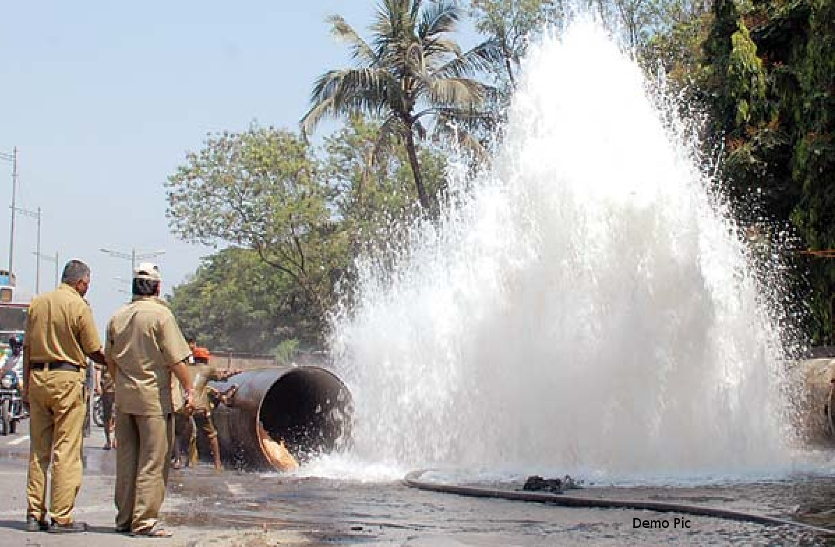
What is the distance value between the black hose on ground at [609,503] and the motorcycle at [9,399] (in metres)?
12.0

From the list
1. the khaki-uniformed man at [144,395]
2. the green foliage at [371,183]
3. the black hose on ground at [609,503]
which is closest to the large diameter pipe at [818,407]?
the black hose on ground at [609,503]

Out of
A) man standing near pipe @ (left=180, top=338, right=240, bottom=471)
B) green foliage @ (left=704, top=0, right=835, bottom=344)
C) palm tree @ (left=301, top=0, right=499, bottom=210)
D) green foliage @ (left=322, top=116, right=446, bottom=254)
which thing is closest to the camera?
man standing near pipe @ (left=180, top=338, right=240, bottom=471)

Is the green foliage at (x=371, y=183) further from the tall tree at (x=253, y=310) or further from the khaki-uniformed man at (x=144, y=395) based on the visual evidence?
the khaki-uniformed man at (x=144, y=395)

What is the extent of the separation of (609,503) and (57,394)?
4.53 meters

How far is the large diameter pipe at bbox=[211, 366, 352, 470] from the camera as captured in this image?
1564cm

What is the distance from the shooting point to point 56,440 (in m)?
8.52

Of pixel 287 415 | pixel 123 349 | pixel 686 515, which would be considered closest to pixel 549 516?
pixel 686 515

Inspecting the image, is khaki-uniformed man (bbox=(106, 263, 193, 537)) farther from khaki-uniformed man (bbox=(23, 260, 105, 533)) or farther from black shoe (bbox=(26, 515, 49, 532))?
black shoe (bbox=(26, 515, 49, 532))

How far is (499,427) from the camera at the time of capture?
1462 cm

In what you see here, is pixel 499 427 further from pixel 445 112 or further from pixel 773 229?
pixel 445 112

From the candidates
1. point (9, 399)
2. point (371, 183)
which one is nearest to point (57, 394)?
point (9, 399)

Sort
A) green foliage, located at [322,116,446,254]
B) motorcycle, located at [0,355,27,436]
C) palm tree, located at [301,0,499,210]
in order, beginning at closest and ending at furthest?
motorcycle, located at [0,355,27,436] → palm tree, located at [301,0,499,210] → green foliage, located at [322,116,446,254]

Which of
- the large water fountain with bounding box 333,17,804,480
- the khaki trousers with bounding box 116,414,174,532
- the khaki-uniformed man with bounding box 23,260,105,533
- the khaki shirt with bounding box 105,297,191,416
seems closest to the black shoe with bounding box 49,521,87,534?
the khaki-uniformed man with bounding box 23,260,105,533

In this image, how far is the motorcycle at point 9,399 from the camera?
72.2ft
